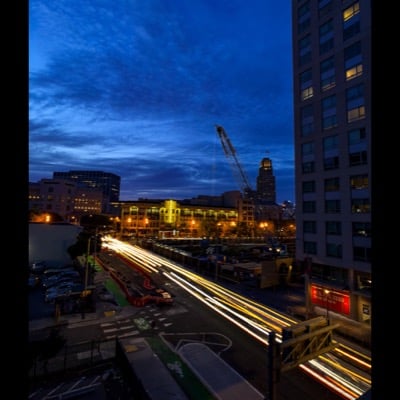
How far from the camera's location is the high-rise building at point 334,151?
27.0m

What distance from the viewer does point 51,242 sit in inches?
1965

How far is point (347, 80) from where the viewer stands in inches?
1126

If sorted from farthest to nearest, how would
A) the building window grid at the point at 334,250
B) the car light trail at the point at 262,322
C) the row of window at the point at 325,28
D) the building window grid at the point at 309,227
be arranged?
the building window grid at the point at 309,227
the building window grid at the point at 334,250
the row of window at the point at 325,28
the car light trail at the point at 262,322

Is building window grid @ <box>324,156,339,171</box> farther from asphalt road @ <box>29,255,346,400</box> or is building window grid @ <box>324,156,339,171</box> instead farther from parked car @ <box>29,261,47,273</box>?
parked car @ <box>29,261,47,273</box>

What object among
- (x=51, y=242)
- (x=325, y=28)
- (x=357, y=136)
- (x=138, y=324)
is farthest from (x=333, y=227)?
(x=51, y=242)

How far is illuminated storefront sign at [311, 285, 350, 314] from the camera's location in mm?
27788

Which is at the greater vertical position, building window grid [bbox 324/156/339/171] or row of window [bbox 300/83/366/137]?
row of window [bbox 300/83/366/137]

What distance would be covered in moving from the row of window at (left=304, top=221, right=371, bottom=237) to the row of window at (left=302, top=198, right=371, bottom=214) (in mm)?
1228

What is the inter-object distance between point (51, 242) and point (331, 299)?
47128mm

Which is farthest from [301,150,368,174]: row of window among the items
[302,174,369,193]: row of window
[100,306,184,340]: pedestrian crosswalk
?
[100,306,184,340]: pedestrian crosswalk

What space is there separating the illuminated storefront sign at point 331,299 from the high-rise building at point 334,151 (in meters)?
0.10

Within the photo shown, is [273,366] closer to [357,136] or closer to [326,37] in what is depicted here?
[357,136]

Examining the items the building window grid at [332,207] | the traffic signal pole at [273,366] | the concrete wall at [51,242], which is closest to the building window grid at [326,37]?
the building window grid at [332,207]

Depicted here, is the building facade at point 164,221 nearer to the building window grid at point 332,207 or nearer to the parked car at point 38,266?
the parked car at point 38,266
